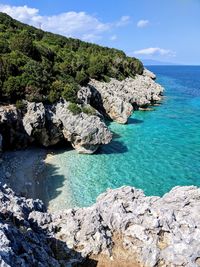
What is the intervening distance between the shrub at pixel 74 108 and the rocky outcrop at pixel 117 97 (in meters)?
3.81

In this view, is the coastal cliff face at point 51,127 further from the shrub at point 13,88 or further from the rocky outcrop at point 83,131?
the shrub at point 13,88

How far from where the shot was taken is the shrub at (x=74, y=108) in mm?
34625

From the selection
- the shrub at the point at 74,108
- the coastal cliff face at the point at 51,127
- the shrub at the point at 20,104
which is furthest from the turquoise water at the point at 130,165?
the shrub at the point at 20,104

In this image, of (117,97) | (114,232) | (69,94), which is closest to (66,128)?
(69,94)

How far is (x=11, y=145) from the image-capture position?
32438 mm

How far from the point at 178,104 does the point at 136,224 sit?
55.4 m

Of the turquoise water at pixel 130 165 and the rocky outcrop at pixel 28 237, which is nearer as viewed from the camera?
the rocky outcrop at pixel 28 237

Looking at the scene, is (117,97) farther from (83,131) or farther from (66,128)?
(83,131)

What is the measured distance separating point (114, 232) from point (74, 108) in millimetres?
21890

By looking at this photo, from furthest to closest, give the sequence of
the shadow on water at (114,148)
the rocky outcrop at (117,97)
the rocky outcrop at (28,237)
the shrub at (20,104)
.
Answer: the rocky outcrop at (117,97), the shadow on water at (114,148), the shrub at (20,104), the rocky outcrop at (28,237)

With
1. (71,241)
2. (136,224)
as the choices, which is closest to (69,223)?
(71,241)

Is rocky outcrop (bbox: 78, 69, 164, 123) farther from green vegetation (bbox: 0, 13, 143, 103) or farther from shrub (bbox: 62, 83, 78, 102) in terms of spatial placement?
green vegetation (bbox: 0, 13, 143, 103)

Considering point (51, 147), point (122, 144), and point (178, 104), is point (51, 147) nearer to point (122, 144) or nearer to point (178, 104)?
point (122, 144)

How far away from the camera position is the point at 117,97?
50.3m
